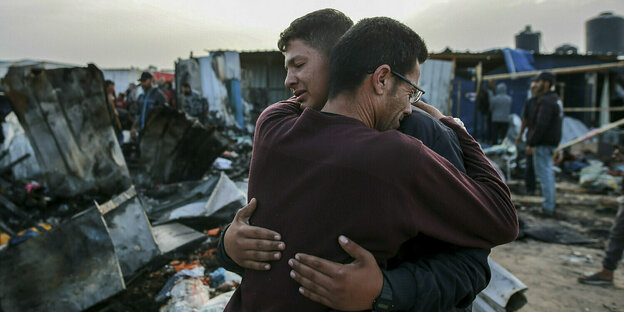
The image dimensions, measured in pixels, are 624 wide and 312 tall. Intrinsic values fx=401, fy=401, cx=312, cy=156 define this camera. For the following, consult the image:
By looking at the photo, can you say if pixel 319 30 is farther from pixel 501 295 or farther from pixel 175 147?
pixel 175 147

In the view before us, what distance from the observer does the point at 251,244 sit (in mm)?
1197

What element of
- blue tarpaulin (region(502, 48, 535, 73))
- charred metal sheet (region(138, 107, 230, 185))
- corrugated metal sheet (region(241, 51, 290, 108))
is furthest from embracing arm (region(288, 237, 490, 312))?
blue tarpaulin (region(502, 48, 535, 73))

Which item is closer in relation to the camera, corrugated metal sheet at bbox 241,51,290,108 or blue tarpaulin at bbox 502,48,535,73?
blue tarpaulin at bbox 502,48,535,73

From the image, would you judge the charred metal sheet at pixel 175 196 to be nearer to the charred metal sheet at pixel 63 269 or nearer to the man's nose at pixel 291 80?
the charred metal sheet at pixel 63 269

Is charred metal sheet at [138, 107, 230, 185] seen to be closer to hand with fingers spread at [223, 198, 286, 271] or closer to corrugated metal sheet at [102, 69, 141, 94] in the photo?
hand with fingers spread at [223, 198, 286, 271]

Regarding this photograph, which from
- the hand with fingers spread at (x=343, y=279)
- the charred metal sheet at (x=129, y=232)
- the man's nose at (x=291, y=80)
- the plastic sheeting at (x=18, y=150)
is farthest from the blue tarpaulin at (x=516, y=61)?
the hand with fingers spread at (x=343, y=279)

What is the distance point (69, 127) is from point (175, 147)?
1549 millimetres

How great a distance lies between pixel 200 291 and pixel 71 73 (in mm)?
4415

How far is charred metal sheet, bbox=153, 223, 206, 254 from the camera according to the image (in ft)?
14.2

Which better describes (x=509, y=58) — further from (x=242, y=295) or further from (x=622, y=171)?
(x=242, y=295)

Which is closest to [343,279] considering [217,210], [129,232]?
[129,232]

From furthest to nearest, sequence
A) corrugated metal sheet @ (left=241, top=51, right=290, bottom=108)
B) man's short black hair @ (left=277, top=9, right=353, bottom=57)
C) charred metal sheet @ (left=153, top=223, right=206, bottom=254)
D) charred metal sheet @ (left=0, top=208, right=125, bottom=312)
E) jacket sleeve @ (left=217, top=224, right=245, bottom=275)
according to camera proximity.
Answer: corrugated metal sheet @ (left=241, top=51, right=290, bottom=108) < charred metal sheet @ (left=153, top=223, right=206, bottom=254) < charred metal sheet @ (left=0, top=208, right=125, bottom=312) < man's short black hair @ (left=277, top=9, right=353, bottom=57) < jacket sleeve @ (left=217, top=224, right=245, bottom=275)

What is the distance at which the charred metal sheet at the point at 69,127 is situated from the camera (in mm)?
5867

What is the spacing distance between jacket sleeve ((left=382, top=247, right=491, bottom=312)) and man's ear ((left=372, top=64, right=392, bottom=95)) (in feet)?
1.69
